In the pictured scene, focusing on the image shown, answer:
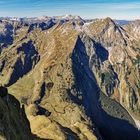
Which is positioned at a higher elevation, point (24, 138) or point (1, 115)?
point (1, 115)

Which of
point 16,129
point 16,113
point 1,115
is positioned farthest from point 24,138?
point 1,115

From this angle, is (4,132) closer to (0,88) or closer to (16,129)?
(16,129)

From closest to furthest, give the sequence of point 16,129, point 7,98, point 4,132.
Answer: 1. point 4,132
2. point 16,129
3. point 7,98

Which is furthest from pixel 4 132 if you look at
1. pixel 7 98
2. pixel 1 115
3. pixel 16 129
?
pixel 7 98

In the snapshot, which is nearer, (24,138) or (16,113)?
(24,138)

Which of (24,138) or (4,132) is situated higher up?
(4,132)

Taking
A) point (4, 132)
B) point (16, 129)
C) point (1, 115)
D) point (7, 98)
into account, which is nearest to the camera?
point (4, 132)

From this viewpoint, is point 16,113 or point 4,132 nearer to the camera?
point 4,132

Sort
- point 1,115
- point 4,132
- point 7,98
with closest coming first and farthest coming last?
point 4,132
point 1,115
point 7,98

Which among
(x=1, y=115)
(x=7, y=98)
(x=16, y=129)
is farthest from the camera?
(x=7, y=98)

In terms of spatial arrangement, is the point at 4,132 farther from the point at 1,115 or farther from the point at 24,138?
the point at 24,138
